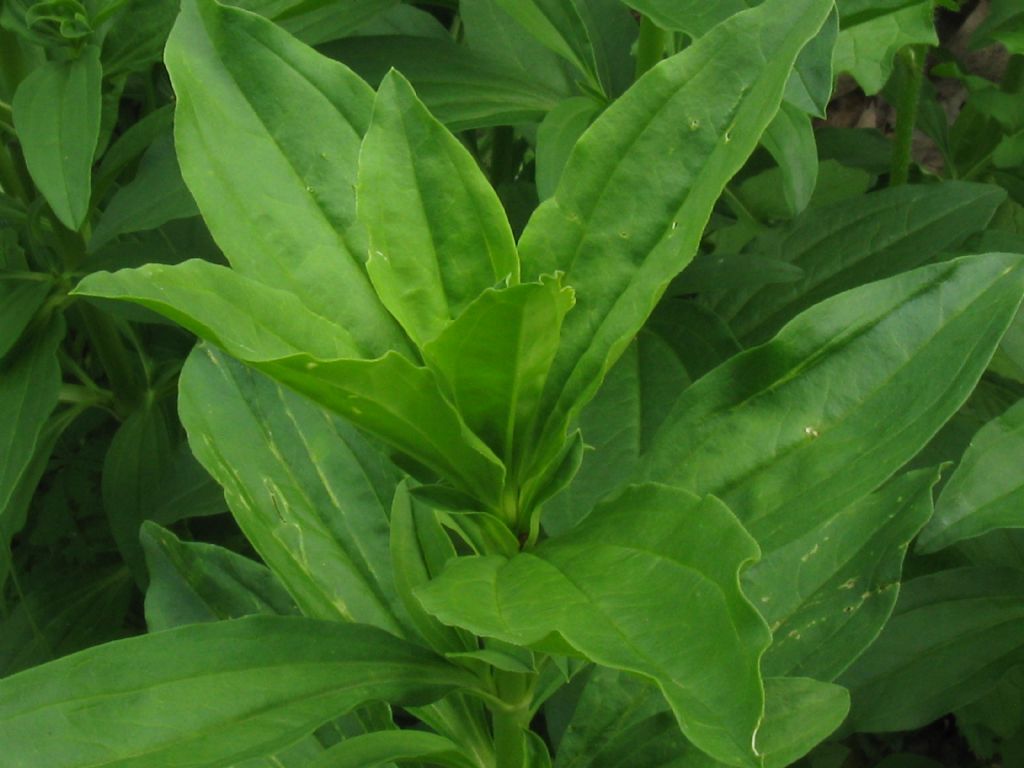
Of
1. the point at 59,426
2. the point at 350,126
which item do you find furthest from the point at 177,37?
the point at 59,426

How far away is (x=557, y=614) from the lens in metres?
0.60

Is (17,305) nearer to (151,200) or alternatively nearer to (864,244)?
(151,200)

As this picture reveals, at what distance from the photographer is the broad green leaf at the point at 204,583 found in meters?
0.95

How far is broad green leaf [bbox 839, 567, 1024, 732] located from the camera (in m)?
1.28

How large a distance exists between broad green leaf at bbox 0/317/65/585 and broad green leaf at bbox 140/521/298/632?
0.29 metres

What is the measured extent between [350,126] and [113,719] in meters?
0.35

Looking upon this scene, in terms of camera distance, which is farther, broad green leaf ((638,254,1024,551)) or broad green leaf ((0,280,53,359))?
broad green leaf ((0,280,53,359))

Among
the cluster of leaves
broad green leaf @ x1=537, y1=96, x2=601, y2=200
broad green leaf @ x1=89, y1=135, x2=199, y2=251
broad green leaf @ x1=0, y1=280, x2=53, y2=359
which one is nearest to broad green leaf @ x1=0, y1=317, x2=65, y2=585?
broad green leaf @ x1=0, y1=280, x2=53, y2=359

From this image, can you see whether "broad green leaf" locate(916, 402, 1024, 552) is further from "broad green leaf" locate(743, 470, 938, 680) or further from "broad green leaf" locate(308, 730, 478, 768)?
"broad green leaf" locate(308, 730, 478, 768)

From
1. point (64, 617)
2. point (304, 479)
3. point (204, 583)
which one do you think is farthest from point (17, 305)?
point (304, 479)

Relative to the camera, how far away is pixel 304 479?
85 centimetres

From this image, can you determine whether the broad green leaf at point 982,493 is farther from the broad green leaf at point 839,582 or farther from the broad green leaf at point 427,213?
the broad green leaf at point 427,213

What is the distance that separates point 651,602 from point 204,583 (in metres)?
0.46

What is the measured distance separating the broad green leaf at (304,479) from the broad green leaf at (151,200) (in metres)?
0.39
